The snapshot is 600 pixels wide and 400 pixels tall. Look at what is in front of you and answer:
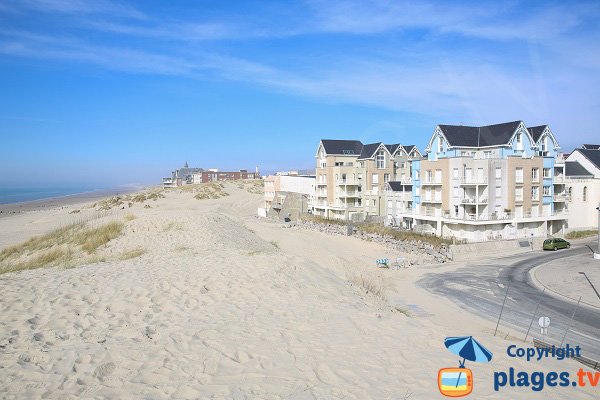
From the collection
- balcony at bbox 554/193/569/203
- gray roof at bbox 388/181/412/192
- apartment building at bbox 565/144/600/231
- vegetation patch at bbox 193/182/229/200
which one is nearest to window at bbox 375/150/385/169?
gray roof at bbox 388/181/412/192

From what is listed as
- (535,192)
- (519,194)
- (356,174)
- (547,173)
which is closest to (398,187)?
(356,174)

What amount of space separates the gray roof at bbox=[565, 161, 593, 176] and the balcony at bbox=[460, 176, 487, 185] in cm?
1497

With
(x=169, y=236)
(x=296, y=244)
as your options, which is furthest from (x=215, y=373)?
(x=296, y=244)

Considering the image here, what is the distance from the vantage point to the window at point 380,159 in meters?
57.1

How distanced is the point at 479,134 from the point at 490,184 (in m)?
7.67

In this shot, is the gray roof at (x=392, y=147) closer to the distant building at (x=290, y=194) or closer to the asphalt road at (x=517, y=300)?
the distant building at (x=290, y=194)

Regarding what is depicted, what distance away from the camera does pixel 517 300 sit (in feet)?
73.3

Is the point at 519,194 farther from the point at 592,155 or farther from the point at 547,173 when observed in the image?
the point at 592,155

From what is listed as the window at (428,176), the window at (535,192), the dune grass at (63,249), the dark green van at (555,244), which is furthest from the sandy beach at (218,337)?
the window at (535,192)

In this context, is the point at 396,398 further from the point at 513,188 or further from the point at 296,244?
the point at 513,188

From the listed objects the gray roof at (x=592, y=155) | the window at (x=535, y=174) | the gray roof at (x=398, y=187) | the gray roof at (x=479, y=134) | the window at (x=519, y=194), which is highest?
the gray roof at (x=479, y=134)

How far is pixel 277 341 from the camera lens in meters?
10.0

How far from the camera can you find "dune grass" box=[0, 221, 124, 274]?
20.4m

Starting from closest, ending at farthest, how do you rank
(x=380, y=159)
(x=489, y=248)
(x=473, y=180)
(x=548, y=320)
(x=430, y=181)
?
1. (x=548, y=320)
2. (x=489, y=248)
3. (x=473, y=180)
4. (x=430, y=181)
5. (x=380, y=159)
